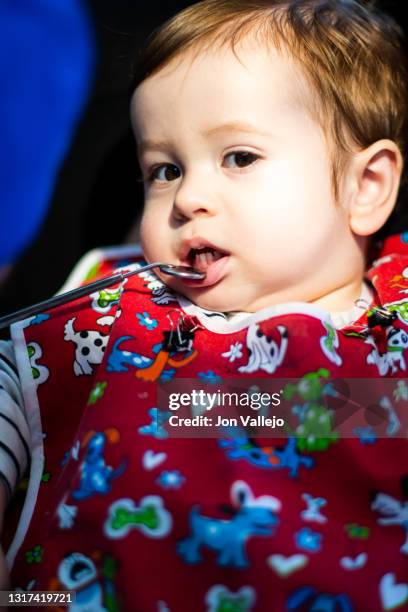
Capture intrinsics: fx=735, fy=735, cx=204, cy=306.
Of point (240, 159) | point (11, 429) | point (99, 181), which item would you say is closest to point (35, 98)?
point (99, 181)

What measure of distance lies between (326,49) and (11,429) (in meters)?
0.61

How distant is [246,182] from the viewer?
876 millimetres

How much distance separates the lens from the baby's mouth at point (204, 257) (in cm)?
89

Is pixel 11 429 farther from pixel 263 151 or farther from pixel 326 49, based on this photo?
pixel 326 49

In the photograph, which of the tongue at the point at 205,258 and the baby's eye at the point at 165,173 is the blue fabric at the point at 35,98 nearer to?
the baby's eye at the point at 165,173

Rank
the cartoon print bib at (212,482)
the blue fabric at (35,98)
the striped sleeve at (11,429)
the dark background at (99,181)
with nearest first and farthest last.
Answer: the cartoon print bib at (212,482) < the striped sleeve at (11,429) < the dark background at (99,181) < the blue fabric at (35,98)

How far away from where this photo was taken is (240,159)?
0.89 metres

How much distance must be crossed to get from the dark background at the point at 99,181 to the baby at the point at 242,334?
406 millimetres

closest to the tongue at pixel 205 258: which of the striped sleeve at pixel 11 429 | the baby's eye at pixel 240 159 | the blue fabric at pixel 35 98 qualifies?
the baby's eye at pixel 240 159

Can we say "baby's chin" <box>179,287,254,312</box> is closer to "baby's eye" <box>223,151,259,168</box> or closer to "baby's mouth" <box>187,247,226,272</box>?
"baby's mouth" <box>187,247,226,272</box>

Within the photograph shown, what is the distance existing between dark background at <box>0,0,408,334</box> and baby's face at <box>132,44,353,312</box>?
46 centimetres

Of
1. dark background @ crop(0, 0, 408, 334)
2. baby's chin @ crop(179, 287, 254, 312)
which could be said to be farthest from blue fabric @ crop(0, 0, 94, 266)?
baby's chin @ crop(179, 287, 254, 312)

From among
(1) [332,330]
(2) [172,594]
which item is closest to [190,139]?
(1) [332,330]

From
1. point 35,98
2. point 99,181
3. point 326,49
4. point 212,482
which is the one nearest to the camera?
point 212,482
